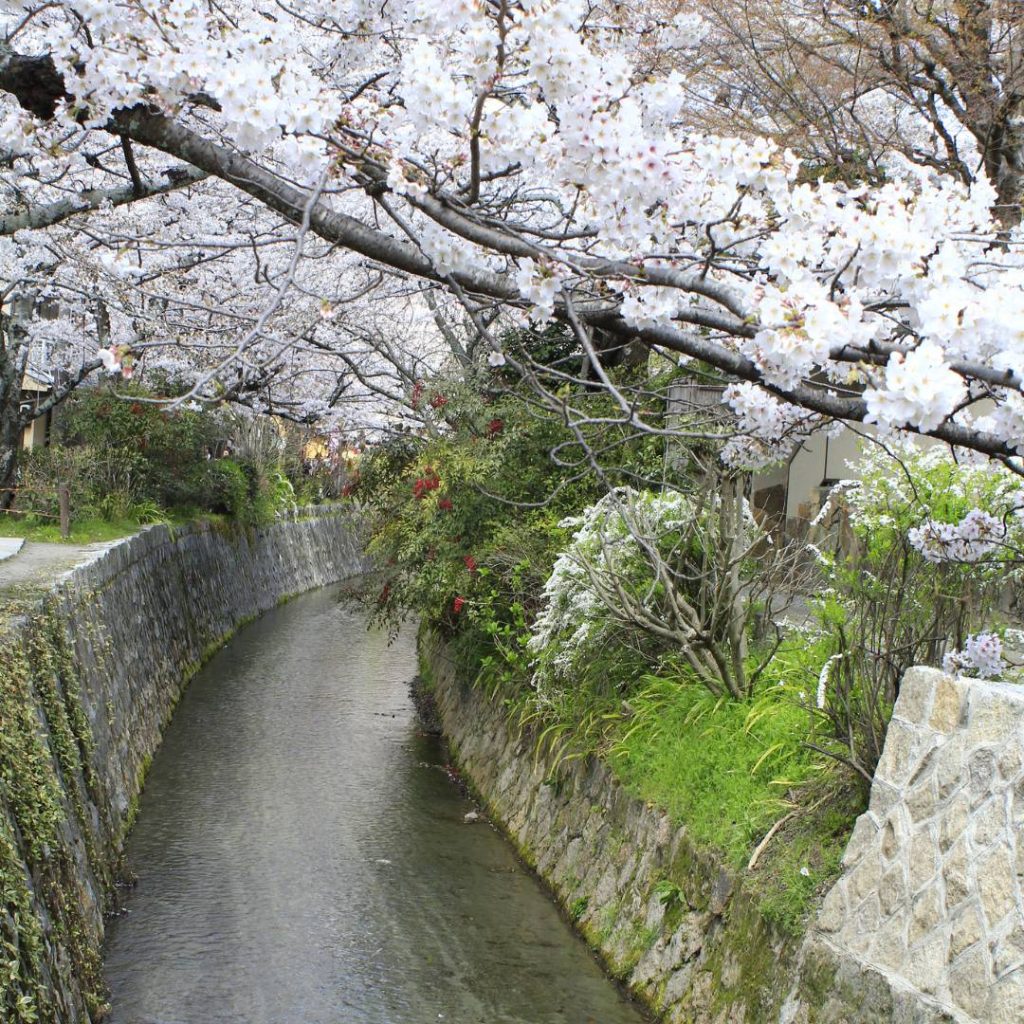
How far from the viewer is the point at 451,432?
14.2m

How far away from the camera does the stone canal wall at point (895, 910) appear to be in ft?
14.1

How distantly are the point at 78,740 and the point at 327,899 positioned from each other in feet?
7.28

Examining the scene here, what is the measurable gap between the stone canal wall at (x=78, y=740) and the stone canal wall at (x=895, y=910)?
3.30 metres

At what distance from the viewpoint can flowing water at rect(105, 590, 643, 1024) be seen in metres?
7.28

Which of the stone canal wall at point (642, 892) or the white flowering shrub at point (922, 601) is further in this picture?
the stone canal wall at point (642, 892)

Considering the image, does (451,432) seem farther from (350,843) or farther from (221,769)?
(350,843)

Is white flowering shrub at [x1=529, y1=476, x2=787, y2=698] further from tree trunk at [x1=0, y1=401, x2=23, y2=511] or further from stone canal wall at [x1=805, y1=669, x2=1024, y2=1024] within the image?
tree trunk at [x1=0, y1=401, x2=23, y2=511]

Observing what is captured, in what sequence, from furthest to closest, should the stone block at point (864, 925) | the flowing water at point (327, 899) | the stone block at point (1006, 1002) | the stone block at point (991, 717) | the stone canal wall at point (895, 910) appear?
1. the flowing water at point (327, 899)
2. the stone block at point (864, 925)
3. the stone block at point (991, 717)
4. the stone canal wall at point (895, 910)
5. the stone block at point (1006, 1002)

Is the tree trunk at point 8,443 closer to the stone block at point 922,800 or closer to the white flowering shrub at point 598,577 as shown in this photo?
the white flowering shrub at point 598,577

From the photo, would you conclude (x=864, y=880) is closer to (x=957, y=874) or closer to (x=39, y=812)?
(x=957, y=874)

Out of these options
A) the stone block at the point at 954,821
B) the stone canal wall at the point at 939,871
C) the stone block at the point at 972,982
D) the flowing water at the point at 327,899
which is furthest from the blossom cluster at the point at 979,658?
the flowing water at the point at 327,899

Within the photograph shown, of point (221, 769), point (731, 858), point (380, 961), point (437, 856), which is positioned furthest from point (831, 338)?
point (221, 769)

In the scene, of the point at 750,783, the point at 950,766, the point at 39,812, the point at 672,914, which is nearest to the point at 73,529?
the point at 39,812

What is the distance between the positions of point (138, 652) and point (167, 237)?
15.6 feet
